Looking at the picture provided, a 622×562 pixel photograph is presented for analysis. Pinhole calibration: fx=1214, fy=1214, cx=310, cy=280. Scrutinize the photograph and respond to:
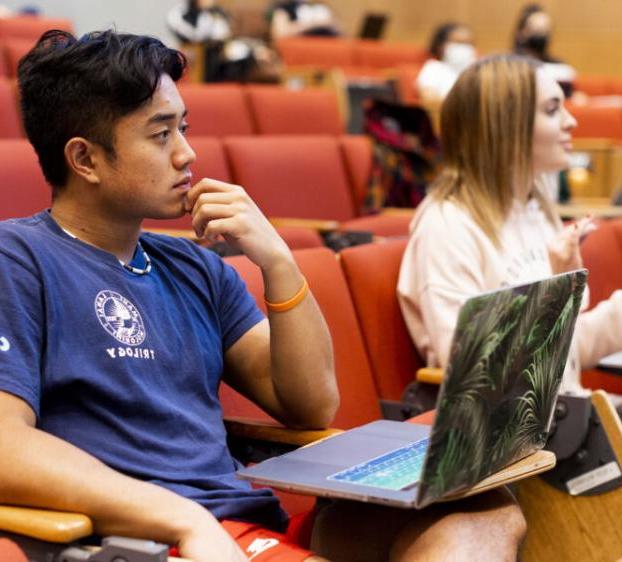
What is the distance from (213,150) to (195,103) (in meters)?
0.82

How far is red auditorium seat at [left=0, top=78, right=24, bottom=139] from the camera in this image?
134 inches

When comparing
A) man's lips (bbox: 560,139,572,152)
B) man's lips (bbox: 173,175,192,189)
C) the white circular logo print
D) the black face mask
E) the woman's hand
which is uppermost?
man's lips (bbox: 173,175,192,189)

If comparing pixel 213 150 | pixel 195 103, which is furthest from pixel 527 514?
pixel 195 103

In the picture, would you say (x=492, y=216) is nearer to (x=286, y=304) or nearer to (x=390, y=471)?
(x=286, y=304)

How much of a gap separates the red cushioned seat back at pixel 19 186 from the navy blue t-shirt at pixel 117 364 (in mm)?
1103

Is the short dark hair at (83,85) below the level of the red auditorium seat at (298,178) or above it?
above

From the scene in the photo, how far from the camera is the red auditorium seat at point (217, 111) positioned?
3.88 meters

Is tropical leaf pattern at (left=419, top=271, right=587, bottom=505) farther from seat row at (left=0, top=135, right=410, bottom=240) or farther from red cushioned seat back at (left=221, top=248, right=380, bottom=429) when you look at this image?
seat row at (left=0, top=135, right=410, bottom=240)

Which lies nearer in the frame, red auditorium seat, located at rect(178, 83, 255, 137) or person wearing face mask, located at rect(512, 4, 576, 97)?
red auditorium seat, located at rect(178, 83, 255, 137)

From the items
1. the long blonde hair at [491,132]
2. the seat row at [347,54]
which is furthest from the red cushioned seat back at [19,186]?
the seat row at [347,54]

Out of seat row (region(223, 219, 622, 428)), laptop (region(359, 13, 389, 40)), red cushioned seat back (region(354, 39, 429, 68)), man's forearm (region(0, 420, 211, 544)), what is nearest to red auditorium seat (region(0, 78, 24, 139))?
seat row (region(223, 219, 622, 428))

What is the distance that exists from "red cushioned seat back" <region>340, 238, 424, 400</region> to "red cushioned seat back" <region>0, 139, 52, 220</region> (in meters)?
0.76

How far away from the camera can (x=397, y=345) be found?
2.08 meters

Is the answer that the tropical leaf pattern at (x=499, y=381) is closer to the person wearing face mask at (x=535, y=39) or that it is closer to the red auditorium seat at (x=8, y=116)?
the red auditorium seat at (x=8, y=116)
